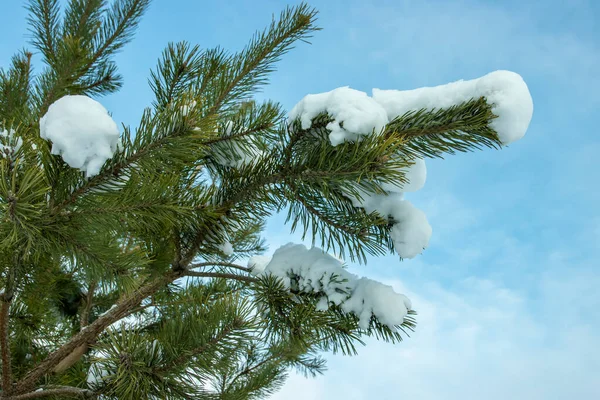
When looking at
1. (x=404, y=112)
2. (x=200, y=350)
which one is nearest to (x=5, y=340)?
(x=200, y=350)

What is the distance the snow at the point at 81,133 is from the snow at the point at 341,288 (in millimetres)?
549

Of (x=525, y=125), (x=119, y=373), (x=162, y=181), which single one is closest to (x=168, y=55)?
(x=162, y=181)

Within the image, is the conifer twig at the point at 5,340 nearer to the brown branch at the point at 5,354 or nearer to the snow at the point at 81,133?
the brown branch at the point at 5,354

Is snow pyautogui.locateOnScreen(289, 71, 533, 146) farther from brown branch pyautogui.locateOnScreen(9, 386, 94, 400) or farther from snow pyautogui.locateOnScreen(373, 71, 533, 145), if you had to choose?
brown branch pyautogui.locateOnScreen(9, 386, 94, 400)

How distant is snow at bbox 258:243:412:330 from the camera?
1.29m

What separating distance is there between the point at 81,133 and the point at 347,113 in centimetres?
55

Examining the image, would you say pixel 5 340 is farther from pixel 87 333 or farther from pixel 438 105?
pixel 438 105

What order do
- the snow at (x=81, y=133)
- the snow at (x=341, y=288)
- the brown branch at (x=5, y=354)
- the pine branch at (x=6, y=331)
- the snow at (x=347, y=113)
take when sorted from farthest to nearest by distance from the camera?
the brown branch at (x=5, y=354), the pine branch at (x=6, y=331), the snow at (x=341, y=288), the snow at (x=347, y=113), the snow at (x=81, y=133)

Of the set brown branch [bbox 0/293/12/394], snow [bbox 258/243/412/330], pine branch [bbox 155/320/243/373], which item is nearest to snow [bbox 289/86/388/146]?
snow [bbox 258/243/412/330]

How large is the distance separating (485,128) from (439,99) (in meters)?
0.12

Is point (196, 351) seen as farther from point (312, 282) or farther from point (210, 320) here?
point (312, 282)

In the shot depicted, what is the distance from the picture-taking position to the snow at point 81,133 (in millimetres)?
974

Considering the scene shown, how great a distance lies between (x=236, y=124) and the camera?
1.42 metres

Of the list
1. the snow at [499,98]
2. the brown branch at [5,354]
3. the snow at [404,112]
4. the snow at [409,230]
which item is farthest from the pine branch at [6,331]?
the snow at [499,98]
